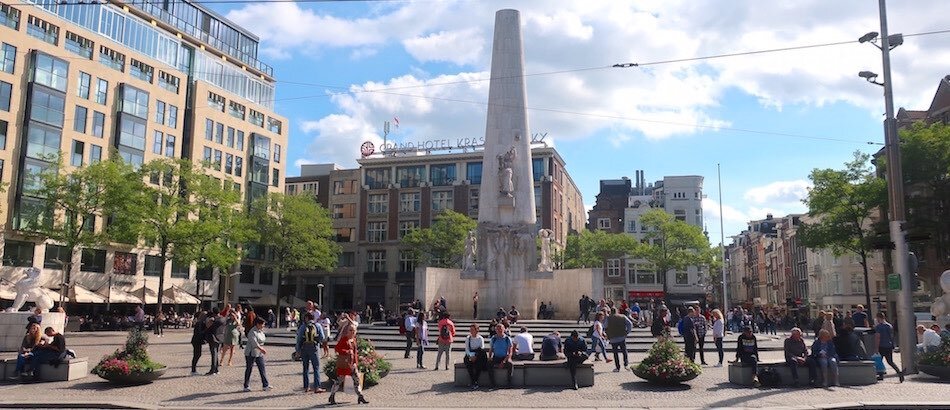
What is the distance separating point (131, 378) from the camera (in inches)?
604

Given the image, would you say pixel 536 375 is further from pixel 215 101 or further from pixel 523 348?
pixel 215 101

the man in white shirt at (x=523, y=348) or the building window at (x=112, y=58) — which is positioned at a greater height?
the building window at (x=112, y=58)

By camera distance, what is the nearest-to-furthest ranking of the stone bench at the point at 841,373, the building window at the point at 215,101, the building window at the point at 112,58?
the stone bench at the point at 841,373 → the building window at the point at 112,58 → the building window at the point at 215,101

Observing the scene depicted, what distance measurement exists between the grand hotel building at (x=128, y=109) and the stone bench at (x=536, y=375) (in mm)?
32523

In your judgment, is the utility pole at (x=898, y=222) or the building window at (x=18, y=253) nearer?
the utility pole at (x=898, y=222)

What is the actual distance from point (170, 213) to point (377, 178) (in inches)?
1356

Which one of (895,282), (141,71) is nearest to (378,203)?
(141,71)

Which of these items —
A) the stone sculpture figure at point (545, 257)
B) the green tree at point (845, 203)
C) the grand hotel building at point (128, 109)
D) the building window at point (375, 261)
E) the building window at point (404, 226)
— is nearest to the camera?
the stone sculpture figure at point (545, 257)

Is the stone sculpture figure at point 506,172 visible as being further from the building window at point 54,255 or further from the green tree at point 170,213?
the building window at point 54,255

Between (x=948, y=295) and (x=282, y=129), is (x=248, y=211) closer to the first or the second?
A: (x=282, y=129)

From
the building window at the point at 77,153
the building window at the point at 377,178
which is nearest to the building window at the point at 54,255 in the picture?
the building window at the point at 77,153

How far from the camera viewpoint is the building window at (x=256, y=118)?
229 ft

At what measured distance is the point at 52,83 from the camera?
49031 mm

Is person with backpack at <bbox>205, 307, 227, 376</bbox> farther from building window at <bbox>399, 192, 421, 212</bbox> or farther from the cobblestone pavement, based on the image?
building window at <bbox>399, 192, 421, 212</bbox>
